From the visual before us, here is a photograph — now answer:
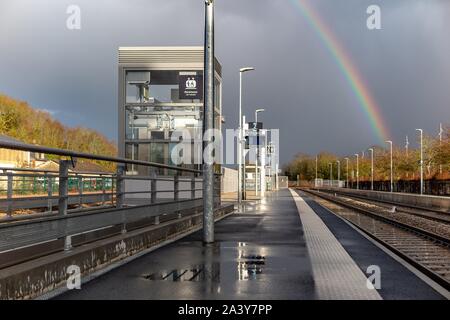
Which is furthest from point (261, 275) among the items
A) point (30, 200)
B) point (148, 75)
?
point (148, 75)

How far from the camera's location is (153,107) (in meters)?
47.5

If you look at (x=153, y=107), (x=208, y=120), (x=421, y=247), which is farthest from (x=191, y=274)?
(x=153, y=107)

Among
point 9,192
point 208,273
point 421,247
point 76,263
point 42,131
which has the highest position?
point 42,131

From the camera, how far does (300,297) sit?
6.34 meters

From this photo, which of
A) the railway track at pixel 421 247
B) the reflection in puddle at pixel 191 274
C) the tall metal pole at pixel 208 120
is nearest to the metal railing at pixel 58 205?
the tall metal pole at pixel 208 120

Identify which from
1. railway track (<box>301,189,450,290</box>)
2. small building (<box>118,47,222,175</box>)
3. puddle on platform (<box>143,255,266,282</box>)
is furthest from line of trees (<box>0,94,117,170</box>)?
puddle on platform (<box>143,255,266,282</box>)

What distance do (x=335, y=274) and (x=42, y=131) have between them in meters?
93.6

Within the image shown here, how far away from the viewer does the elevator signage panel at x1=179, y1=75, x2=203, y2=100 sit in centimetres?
4081

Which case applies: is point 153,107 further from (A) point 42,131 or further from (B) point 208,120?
(A) point 42,131

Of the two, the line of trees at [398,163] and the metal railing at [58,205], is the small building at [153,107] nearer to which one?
the line of trees at [398,163]

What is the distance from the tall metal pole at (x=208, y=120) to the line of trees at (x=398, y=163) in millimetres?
47693

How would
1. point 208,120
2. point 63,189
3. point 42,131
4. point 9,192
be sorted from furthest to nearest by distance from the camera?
point 42,131, point 208,120, point 63,189, point 9,192

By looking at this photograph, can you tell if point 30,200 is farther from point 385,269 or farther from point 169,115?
point 169,115
